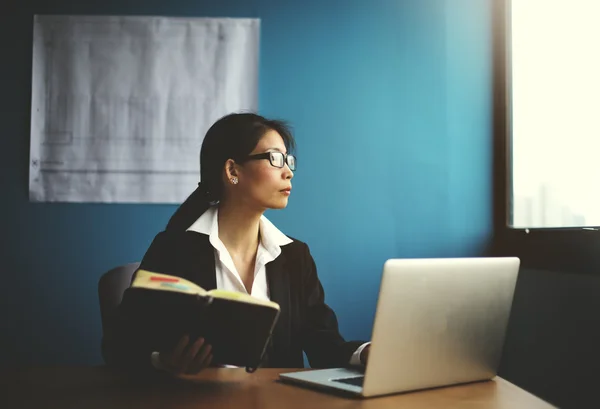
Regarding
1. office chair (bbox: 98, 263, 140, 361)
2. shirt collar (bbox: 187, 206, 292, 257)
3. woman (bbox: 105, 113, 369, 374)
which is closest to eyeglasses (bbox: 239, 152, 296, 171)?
woman (bbox: 105, 113, 369, 374)

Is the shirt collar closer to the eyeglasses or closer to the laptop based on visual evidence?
the eyeglasses

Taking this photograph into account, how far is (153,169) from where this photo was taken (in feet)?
7.95

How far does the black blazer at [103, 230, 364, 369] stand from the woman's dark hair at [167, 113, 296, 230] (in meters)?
0.09

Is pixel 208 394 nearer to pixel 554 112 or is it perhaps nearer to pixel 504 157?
pixel 554 112

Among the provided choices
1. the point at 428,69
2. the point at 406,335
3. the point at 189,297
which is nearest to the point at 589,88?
the point at 428,69

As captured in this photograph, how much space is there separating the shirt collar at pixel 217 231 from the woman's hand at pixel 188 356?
0.56 m

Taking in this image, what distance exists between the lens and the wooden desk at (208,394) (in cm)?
100

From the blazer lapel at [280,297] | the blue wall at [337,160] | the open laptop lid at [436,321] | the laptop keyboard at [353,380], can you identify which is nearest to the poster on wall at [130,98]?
the blue wall at [337,160]

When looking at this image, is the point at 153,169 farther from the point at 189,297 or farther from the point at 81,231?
the point at 189,297

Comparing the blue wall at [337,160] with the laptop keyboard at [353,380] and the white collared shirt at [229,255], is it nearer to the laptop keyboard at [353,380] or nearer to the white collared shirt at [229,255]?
the white collared shirt at [229,255]

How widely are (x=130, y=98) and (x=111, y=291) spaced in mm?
1039

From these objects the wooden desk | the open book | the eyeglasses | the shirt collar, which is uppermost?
the eyeglasses

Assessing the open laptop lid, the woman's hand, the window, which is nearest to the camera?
the open laptop lid

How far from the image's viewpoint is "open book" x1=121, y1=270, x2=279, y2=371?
1.02 m
